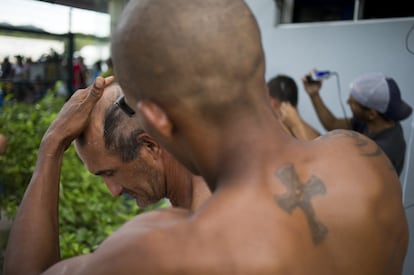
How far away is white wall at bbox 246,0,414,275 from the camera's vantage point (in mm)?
3715

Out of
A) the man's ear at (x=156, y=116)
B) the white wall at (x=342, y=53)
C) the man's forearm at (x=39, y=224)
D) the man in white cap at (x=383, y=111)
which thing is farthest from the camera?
the white wall at (x=342, y=53)

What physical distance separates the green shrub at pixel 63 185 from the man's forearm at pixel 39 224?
1414 mm

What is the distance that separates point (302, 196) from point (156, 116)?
1.13 feet

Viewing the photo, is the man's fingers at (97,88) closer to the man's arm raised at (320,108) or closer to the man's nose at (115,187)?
the man's nose at (115,187)

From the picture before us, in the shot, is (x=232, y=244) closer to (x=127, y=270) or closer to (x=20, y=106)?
(x=127, y=270)

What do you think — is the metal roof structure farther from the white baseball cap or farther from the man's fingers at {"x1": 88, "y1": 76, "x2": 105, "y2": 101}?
the white baseball cap

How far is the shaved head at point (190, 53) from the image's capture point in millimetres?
958

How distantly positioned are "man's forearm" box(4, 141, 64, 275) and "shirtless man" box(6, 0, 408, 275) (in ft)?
1.11

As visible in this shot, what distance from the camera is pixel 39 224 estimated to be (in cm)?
148

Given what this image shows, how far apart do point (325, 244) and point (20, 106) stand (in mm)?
2817

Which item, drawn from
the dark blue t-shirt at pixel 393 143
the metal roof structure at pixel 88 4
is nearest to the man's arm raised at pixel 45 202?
the metal roof structure at pixel 88 4

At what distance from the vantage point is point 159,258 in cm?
87

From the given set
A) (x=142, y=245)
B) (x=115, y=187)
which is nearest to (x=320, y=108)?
(x=115, y=187)

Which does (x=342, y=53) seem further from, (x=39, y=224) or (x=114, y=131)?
(x=39, y=224)
